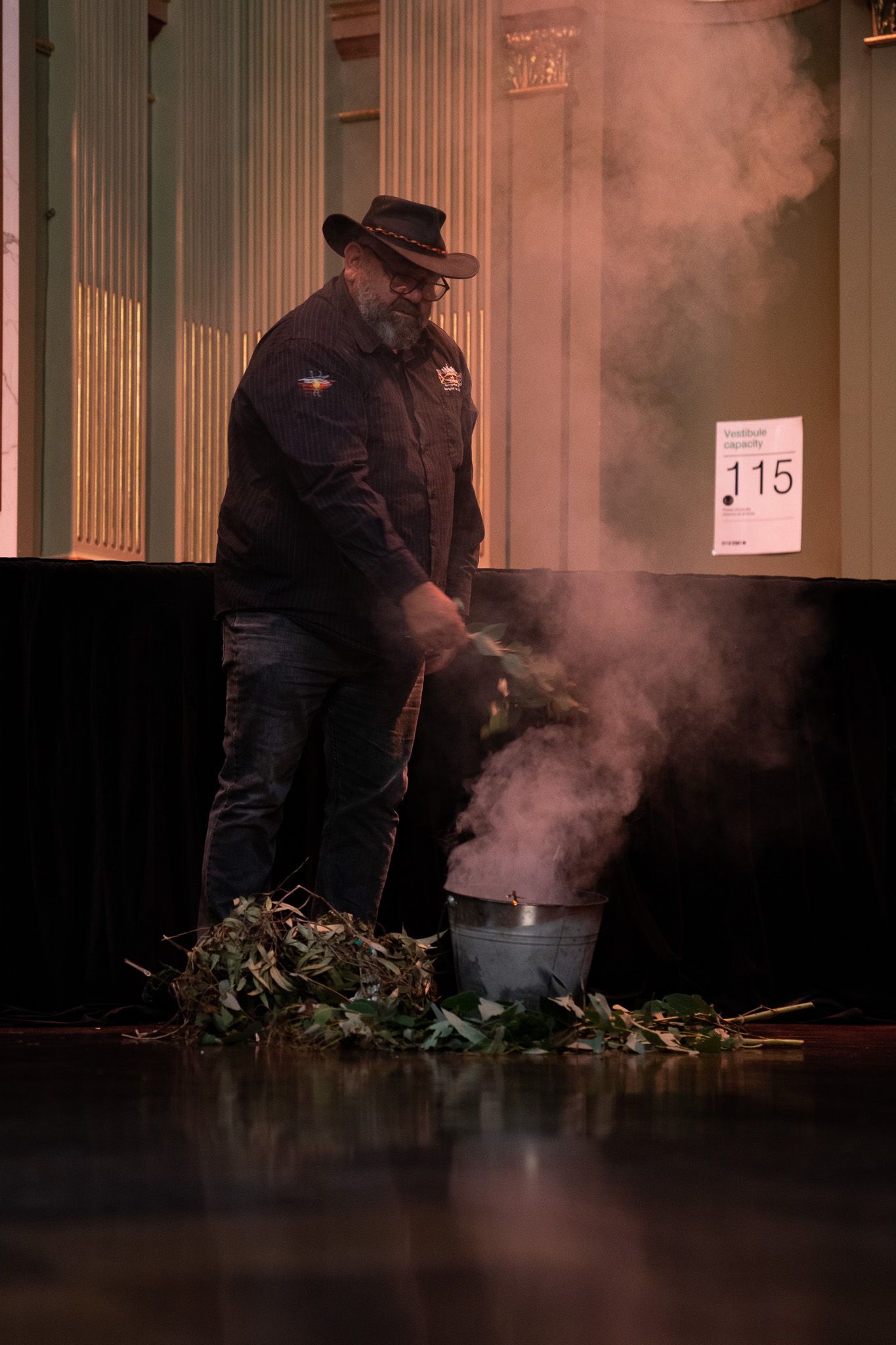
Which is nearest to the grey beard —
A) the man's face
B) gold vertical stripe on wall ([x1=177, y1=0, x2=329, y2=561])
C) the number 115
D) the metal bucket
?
the man's face

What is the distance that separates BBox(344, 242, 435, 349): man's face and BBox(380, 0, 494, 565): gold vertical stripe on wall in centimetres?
290

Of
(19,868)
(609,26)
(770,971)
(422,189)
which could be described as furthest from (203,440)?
(770,971)

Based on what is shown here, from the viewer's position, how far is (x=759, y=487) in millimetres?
5668

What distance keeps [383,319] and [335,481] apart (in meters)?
0.38

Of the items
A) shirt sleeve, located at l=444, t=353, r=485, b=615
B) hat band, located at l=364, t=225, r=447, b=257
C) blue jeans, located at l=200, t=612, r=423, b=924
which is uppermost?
hat band, located at l=364, t=225, r=447, b=257

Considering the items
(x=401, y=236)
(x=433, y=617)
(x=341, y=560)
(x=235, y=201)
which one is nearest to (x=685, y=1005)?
(x=433, y=617)

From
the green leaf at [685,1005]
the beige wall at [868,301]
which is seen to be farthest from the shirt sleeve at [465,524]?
the beige wall at [868,301]

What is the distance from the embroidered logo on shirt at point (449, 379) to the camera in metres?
2.69

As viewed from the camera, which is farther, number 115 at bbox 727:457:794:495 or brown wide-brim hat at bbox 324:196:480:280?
number 115 at bbox 727:457:794:495

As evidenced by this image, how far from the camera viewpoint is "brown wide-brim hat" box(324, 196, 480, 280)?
2475 mm

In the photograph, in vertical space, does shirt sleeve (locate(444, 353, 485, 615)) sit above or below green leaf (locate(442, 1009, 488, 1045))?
above

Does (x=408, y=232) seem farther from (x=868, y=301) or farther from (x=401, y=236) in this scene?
(x=868, y=301)

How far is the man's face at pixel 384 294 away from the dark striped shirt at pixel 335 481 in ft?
0.08

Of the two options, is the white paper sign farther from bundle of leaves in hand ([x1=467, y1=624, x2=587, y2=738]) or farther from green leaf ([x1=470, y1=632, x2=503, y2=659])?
green leaf ([x1=470, y1=632, x2=503, y2=659])
